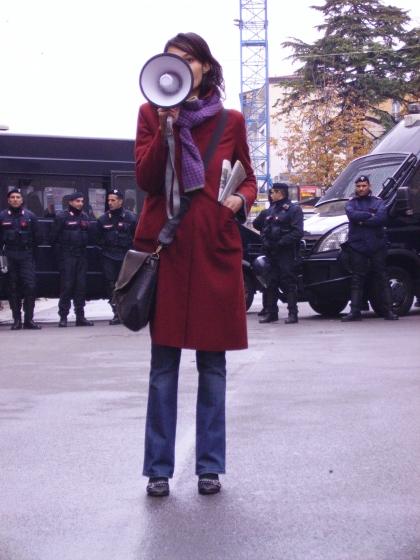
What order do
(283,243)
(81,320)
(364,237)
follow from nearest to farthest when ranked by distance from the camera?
(364,237) < (283,243) < (81,320)

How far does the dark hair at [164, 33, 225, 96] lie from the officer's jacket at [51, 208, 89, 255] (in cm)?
1211

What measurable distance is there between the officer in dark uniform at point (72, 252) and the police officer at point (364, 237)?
12.2 ft

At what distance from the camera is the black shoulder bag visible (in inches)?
224

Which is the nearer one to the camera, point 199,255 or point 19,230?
point 199,255

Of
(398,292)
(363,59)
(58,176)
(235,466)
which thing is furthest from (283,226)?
(363,59)

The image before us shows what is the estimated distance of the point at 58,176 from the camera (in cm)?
1931

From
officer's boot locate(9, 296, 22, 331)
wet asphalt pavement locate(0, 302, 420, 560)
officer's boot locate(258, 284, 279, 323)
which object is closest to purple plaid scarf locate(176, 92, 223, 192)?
wet asphalt pavement locate(0, 302, 420, 560)

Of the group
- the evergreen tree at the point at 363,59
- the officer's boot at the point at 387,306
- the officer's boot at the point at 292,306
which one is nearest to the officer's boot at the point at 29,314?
the officer's boot at the point at 292,306

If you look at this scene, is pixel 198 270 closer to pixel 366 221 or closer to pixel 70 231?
pixel 366 221

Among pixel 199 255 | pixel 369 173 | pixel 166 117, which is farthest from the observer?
pixel 369 173

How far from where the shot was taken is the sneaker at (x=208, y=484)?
224 inches

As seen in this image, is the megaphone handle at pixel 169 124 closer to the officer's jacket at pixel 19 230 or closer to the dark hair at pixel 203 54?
the dark hair at pixel 203 54

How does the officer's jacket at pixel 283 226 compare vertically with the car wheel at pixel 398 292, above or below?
above

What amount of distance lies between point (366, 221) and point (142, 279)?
427 inches
